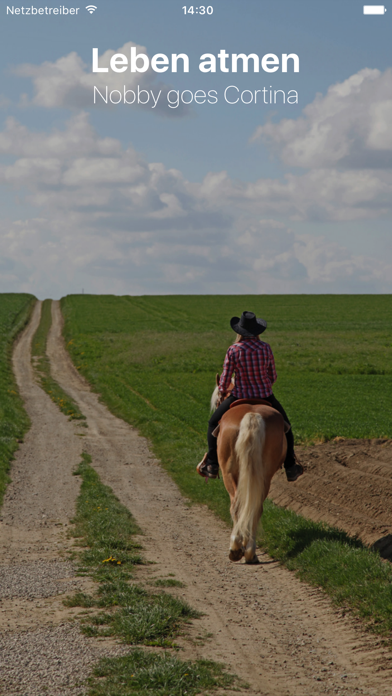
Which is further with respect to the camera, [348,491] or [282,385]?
[282,385]

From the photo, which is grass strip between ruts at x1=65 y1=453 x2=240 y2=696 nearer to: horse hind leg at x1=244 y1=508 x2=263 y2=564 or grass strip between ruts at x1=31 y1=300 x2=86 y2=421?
horse hind leg at x1=244 y1=508 x2=263 y2=564

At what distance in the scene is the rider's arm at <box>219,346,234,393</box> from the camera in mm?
9820

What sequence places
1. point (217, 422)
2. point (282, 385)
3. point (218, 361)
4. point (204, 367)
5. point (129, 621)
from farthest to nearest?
point (218, 361) < point (204, 367) < point (282, 385) < point (217, 422) < point (129, 621)

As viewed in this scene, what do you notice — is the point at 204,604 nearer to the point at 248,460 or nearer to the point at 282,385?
the point at 248,460

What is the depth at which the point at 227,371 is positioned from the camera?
32.6 feet

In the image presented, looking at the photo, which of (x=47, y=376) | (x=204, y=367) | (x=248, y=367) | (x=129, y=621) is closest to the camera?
(x=129, y=621)

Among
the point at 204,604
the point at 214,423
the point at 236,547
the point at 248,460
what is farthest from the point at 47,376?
the point at 204,604

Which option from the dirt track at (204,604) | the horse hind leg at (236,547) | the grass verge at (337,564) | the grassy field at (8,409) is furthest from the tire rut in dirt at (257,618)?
the grassy field at (8,409)

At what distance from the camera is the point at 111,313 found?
79.4 meters

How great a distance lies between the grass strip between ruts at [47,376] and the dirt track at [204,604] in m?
10.2

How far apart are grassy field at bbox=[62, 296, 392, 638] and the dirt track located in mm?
486

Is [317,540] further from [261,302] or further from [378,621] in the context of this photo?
[261,302]

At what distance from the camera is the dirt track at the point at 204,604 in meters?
5.91

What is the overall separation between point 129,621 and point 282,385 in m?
27.4
